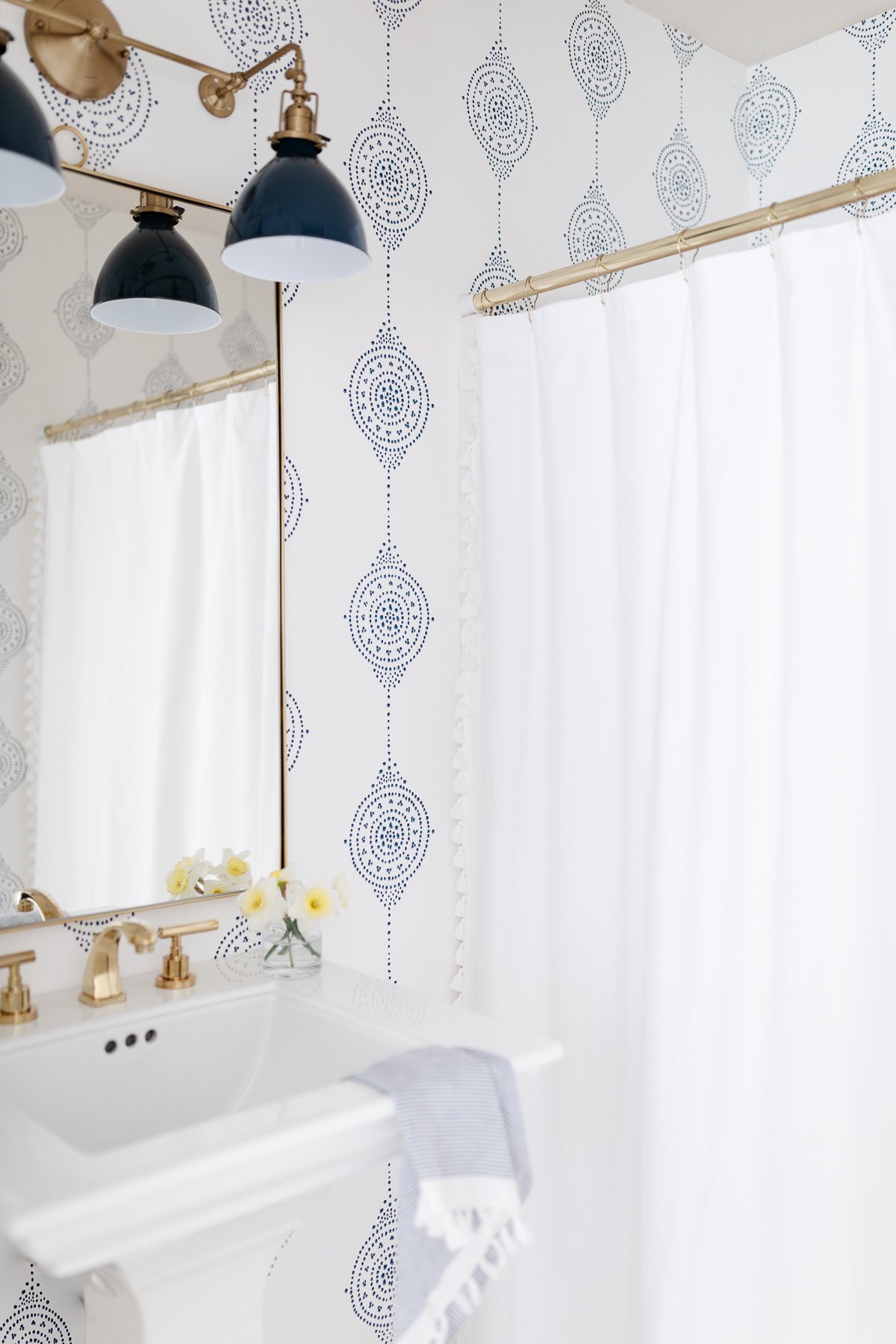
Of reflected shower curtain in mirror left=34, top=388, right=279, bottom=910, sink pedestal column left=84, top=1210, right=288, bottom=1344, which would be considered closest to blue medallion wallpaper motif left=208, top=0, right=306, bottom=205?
reflected shower curtain in mirror left=34, top=388, right=279, bottom=910

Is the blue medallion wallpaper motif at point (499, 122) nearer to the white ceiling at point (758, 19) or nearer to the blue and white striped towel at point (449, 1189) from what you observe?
the white ceiling at point (758, 19)

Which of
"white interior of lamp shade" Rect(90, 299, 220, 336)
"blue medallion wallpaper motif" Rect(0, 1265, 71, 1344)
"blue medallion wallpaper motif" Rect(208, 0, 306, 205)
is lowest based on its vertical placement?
"blue medallion wallpaper motif" Rect(0, 1265, 71, 1344)

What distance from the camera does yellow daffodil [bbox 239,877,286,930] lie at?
151cm

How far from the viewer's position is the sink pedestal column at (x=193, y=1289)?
112 centimetres

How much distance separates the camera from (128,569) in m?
1.57

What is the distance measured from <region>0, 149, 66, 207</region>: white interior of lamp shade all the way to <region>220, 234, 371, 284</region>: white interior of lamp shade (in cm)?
25

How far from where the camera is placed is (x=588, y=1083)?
71.9 inches

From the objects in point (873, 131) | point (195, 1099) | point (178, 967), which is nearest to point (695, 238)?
point (873, 131)

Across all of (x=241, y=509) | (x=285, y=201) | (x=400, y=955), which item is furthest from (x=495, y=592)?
(x=285, y=201)

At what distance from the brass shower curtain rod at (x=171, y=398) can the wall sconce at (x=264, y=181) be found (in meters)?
0.12

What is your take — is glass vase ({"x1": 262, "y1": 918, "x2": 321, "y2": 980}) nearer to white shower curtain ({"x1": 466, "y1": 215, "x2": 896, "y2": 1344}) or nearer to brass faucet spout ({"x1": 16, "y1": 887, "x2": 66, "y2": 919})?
brass faucet spout ({"x1": 16, "y1": 887, "x2": 66, "y2": 919})

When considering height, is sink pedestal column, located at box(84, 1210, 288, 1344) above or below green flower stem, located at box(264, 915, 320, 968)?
below

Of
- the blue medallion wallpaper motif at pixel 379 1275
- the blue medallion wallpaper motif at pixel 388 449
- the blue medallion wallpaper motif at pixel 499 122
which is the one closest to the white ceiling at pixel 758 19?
the blue medallion wallpaper motif at pixel 499 122

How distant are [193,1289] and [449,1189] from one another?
0.29 m
